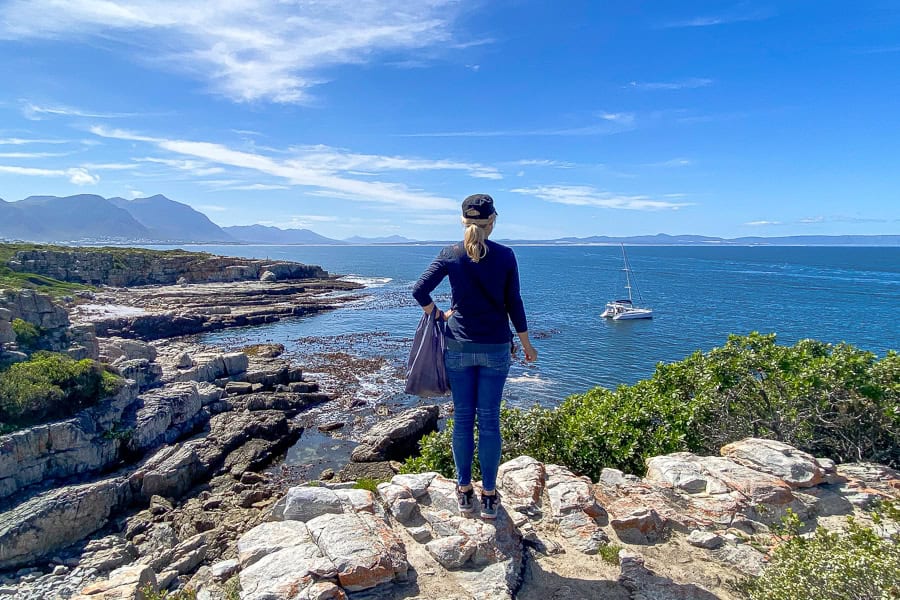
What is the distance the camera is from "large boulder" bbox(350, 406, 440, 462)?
17.3m

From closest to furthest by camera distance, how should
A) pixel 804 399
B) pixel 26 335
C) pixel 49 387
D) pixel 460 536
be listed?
pixel 460 536 → pixel 804 399 → pixel 49 387 → pixel 26 335

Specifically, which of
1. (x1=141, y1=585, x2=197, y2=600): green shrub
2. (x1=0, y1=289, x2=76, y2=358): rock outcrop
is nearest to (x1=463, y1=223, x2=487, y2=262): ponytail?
(x1=141, y1=585, x2=197, y2=600): green shrub

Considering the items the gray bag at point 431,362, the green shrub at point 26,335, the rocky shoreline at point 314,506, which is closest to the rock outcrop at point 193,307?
the green shrub at point 26,335

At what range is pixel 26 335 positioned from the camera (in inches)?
717

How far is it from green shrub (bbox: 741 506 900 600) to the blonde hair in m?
3.46

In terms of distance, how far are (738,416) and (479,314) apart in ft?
20.2

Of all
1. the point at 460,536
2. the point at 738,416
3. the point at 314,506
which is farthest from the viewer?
the point at 738,416

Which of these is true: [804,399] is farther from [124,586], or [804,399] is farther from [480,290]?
[124,586]

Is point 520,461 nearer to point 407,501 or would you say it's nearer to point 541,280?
point 407,501

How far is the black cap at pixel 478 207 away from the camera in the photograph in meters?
4.29

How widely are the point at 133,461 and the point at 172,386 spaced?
15.1ft

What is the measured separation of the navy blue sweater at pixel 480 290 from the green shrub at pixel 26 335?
Answer: 2038 cm

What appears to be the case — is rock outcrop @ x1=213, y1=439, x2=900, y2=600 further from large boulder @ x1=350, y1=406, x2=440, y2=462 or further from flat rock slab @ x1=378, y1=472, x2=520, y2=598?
large boulder @ x1=350, y1=406, x2=440, y2=462

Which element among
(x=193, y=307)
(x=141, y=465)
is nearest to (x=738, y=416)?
Answer: (x=141, y=465)
